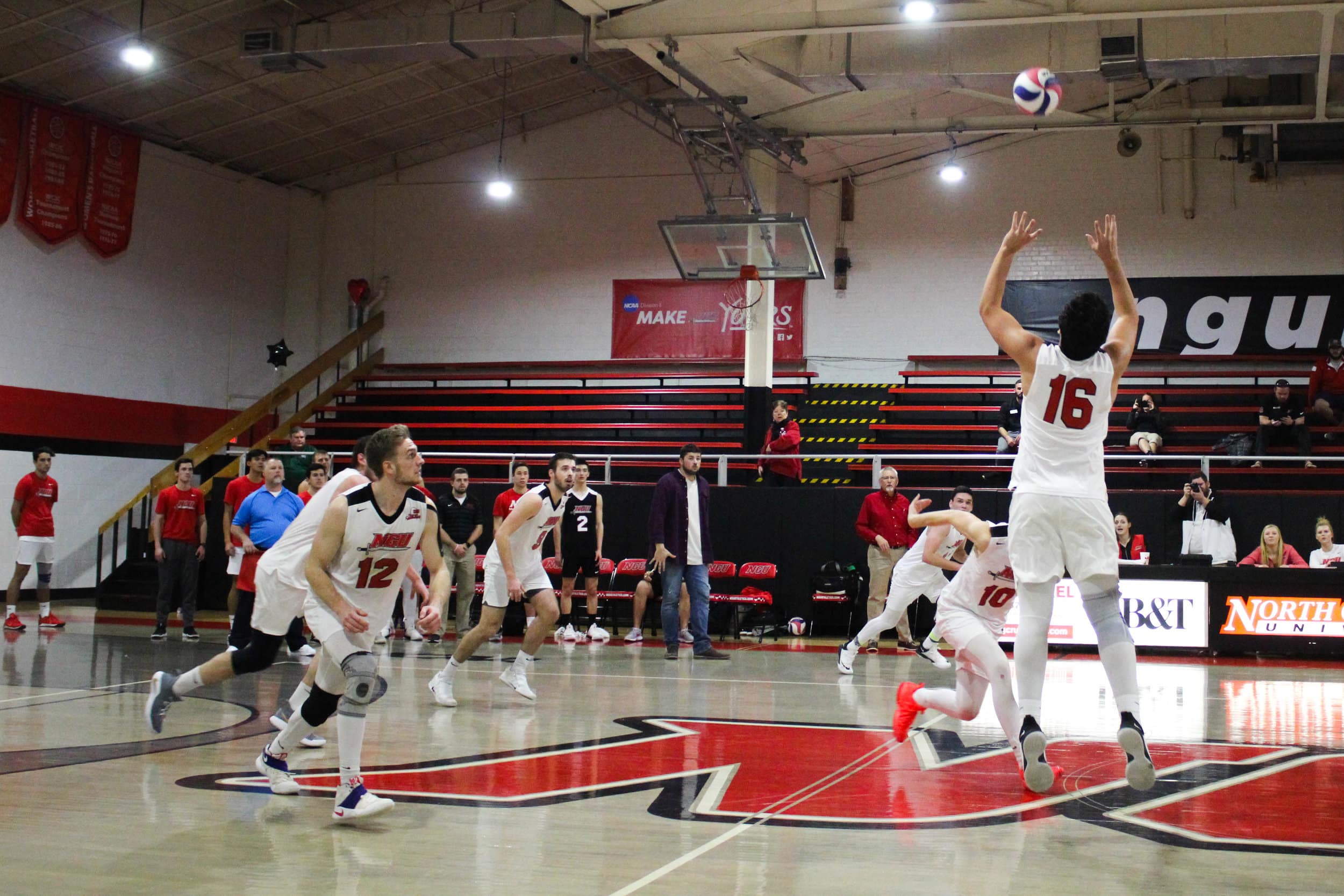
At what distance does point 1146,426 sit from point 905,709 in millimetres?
11733

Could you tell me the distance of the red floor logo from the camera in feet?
15.8

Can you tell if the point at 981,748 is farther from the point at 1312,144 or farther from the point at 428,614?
the point at 1312,144

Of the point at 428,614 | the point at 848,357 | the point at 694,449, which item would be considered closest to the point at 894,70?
the point at 694,449

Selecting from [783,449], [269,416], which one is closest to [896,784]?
[783,449]

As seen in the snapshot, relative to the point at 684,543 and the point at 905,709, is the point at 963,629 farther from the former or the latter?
the point at 684,543

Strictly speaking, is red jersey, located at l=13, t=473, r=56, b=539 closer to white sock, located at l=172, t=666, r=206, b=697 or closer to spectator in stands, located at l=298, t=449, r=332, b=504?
spectator in stands, located at l=298, t=449, r=332, b=504

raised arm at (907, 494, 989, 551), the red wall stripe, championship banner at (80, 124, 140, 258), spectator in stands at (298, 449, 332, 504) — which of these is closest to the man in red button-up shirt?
spectator in stands at (298, 449, 332, 504)

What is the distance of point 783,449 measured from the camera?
1642 centimetres

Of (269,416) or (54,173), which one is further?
(269,416)

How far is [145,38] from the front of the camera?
57.6 ft

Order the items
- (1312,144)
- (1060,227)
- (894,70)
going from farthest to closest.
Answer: (1060,227), (1312,144), (894,70)

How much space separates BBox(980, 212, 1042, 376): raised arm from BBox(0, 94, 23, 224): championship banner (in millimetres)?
18248

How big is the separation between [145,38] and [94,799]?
1542cm

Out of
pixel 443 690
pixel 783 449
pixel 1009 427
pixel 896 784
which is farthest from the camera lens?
pixel 1009 427
